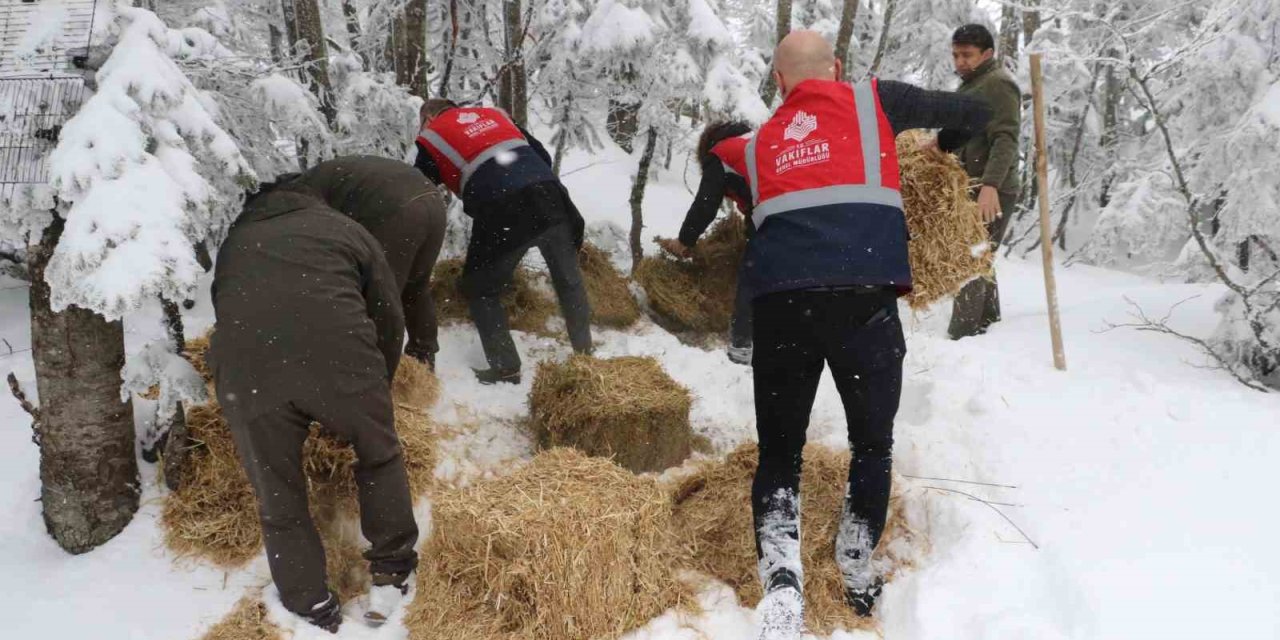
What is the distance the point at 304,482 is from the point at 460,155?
2315 mm

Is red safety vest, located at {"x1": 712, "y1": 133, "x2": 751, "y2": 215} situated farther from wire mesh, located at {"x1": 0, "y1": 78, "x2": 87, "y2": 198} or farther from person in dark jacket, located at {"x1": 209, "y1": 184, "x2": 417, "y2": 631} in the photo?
wire mesh, located at {"x1": 0, "y1": 78, "x2": 87, "y2": 198}

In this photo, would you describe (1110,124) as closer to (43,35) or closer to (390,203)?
(390,203)

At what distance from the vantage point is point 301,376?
2.70 m

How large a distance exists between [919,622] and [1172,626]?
0.82 meters

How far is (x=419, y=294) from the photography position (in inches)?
173

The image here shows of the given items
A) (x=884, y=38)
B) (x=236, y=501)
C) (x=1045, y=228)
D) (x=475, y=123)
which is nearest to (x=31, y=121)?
(x=236, y=501)

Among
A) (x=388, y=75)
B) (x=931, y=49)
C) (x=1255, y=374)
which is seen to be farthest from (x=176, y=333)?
(x=931, y=49)

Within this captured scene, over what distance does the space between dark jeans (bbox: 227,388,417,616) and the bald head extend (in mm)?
2049

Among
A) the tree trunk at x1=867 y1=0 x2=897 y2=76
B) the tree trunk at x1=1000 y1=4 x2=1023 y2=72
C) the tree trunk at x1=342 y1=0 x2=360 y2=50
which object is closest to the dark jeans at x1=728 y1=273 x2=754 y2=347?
the tree trunk at x1=867 y1=0 x2=897 y2=76

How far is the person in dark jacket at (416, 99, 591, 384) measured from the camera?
4.39 meters

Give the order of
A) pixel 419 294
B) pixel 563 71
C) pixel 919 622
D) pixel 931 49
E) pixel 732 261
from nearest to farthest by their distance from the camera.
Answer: pixel 919 622 < pixel 419 294 < pixel 732 261 < pixel 563 71 < pixel 931 49

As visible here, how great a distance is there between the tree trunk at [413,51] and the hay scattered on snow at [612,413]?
10.9 ft

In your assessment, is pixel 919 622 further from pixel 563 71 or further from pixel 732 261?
pixel 563 71

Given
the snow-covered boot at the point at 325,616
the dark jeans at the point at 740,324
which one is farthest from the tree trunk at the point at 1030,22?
the snow-covered boot at the point at 325,616
